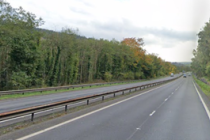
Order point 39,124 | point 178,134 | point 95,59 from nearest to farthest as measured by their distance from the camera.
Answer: point 178,134 → point 39,124 → point 95,59

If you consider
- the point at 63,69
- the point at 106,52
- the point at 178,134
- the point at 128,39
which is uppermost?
the point at 128,39

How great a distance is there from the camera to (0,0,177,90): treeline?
27.7 meters

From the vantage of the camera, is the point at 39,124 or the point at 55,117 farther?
the point at 55,117

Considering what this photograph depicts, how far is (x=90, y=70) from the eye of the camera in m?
51.2

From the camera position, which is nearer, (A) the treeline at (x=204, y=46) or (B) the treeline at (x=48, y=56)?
(B) the treeline at (x=48, y=56)

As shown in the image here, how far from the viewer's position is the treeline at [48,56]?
2770cm

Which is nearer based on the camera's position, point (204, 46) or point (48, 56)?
point (204, 46)

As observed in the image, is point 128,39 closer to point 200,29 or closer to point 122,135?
point 200,29

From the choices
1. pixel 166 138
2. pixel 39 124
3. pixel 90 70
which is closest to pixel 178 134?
pixel 166 138

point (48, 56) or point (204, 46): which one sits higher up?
point (204, 46)

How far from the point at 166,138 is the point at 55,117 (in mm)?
5222

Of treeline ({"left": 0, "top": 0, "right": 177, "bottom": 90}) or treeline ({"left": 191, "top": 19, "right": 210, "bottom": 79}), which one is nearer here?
treeline ({"left": 0, "top": 0, "right": 177, "bottom": 90})

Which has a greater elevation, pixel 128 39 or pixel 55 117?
pixel 128 39

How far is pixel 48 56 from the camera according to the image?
37156 millimetres
